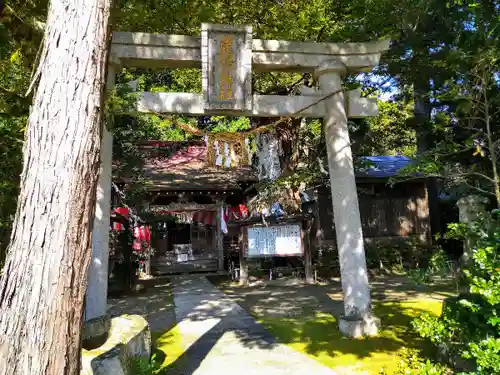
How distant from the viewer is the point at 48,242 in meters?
2.34

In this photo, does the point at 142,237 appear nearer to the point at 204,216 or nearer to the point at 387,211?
the point at 204,216

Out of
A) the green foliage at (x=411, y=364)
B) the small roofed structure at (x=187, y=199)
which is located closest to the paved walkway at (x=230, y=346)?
the green foliage at (x=411, y=364)

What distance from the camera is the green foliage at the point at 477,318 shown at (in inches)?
133

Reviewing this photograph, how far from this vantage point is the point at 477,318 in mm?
3785

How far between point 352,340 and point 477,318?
2.56 meters

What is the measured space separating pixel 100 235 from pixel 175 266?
12.0m

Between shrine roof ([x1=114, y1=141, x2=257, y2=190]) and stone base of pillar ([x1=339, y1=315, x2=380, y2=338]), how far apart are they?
30.5 ft

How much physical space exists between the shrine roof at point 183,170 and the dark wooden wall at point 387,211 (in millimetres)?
3151

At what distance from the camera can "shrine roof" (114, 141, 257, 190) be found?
49.5 ft

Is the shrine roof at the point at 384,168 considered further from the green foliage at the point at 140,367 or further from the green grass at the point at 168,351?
the green foliage at the point at 140,367

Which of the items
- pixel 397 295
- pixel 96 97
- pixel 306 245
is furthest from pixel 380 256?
pixel 96 97

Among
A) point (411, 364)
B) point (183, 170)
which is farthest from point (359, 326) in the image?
point (183, 170)

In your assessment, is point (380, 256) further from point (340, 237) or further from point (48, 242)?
point (48, 242)

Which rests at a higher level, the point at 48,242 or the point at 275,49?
the point at 275,49
